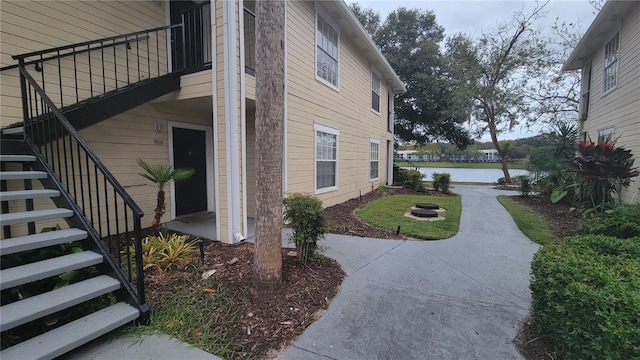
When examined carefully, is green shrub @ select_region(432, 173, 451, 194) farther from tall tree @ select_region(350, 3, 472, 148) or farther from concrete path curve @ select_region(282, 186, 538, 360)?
Answer: concrete path curve @ select_region(282, 186, 538, 360)

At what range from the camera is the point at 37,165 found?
331 cm

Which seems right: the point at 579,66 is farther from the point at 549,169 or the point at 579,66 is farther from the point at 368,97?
the point at 368,97

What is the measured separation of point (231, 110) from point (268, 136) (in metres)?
→ 1.91

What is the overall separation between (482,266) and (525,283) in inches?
23.2

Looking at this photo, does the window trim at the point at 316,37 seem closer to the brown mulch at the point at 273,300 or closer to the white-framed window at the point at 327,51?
the white-framed window at the point at 327,51

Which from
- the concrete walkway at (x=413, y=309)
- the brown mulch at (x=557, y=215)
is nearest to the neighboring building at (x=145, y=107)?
the concrete walkway at (x=413, y=309)

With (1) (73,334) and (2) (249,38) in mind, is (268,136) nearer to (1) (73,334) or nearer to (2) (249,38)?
(1) (73,334)

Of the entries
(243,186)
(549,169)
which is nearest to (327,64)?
(243,186)

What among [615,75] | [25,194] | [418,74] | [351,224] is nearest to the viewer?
[25,194]

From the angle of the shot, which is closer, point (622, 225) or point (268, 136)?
point (268, 136)

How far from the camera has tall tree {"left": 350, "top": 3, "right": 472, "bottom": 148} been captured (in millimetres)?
18266

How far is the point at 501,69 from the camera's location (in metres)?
16.2

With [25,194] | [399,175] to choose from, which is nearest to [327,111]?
[25,194]

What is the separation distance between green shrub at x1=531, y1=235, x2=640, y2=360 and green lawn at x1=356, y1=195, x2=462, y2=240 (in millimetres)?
2972
